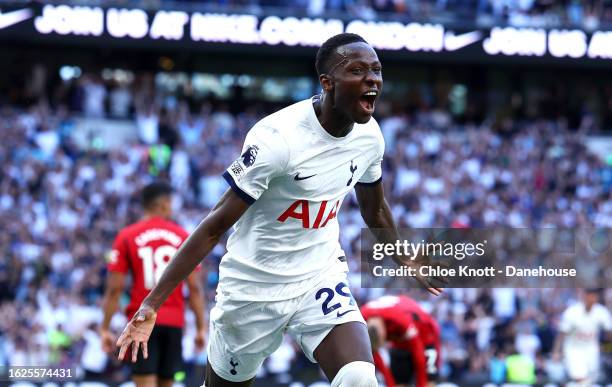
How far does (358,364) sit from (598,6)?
2037 cm

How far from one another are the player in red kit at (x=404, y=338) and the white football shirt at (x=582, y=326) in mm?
5013

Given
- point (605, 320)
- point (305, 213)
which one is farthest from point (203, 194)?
point (305, 213)

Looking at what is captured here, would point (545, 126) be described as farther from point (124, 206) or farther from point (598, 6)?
point (124, 206)

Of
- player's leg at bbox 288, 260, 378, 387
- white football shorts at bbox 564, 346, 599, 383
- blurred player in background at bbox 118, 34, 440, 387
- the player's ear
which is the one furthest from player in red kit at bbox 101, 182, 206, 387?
white football shorts at bbox 564, 346, 599, 383

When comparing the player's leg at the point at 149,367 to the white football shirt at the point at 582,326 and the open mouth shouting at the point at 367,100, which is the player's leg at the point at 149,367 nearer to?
the open mouth shouting at the point at 367,100

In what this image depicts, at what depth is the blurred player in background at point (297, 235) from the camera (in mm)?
5617

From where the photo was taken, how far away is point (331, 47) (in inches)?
230

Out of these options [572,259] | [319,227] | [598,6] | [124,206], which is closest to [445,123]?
[598,6]

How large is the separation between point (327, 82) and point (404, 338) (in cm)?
424

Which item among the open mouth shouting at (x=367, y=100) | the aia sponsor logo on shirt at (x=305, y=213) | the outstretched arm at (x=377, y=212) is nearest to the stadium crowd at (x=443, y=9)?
the outstretched arm at (x=377, y=212)

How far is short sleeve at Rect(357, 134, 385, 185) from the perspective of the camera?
6246 mm

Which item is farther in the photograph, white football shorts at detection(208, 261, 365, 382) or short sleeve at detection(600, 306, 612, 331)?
short sleeve at detection(600, 306, 612, 331)

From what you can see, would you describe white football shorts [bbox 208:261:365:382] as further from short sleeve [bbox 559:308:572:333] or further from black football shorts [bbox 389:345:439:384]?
short sleeve [bbox 559:308:572:333]

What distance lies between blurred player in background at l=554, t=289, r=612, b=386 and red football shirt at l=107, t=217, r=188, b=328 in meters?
7.12
